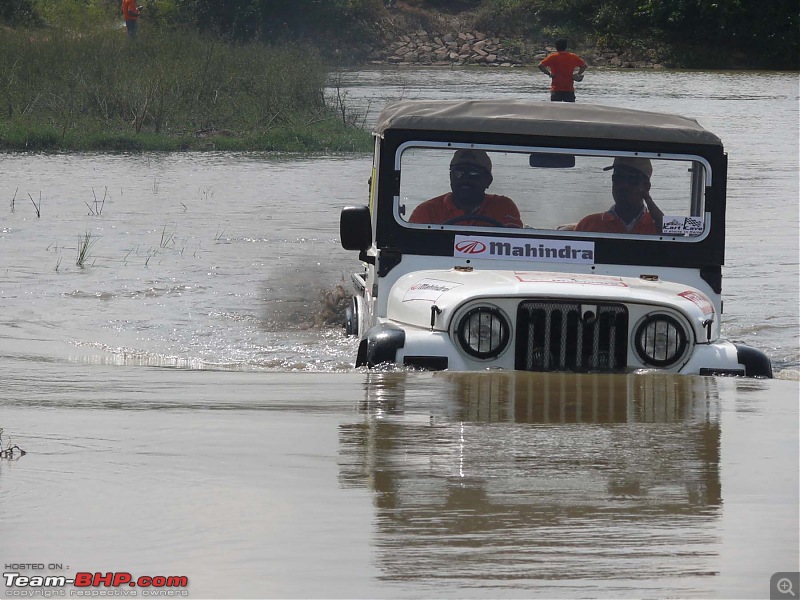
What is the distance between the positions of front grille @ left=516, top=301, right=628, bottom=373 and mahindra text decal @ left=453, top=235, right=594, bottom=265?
0.82 meters

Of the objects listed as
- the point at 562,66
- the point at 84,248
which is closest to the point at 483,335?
the point at 84,248

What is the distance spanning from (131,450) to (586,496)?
159 cm

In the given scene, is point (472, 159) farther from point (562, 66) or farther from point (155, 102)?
point (155, 102)

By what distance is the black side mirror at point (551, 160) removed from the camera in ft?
20.8

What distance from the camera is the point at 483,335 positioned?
546 cm

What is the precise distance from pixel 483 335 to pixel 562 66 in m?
15.3

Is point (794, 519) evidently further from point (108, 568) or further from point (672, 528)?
point (108, 568)

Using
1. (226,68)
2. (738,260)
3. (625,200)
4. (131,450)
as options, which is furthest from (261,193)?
(131,450)

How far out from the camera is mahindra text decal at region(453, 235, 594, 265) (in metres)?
6.25

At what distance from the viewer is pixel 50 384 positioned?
6.07 metres

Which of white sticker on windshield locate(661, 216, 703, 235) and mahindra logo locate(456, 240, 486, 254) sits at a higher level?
white sticker on windshield locate(661, 216, 703, 235)

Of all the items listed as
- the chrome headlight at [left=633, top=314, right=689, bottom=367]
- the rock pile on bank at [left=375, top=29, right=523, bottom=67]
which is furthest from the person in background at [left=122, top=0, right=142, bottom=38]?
the chrome headlight at [left=633, top=314, right=689, bottom=367]

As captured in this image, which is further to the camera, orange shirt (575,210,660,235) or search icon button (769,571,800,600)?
orange shirt (575,210,660,235)

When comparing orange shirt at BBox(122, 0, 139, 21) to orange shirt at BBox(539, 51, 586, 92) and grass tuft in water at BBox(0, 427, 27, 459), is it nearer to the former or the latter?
orange shirt at BBox(539, 51, 586, 92)
